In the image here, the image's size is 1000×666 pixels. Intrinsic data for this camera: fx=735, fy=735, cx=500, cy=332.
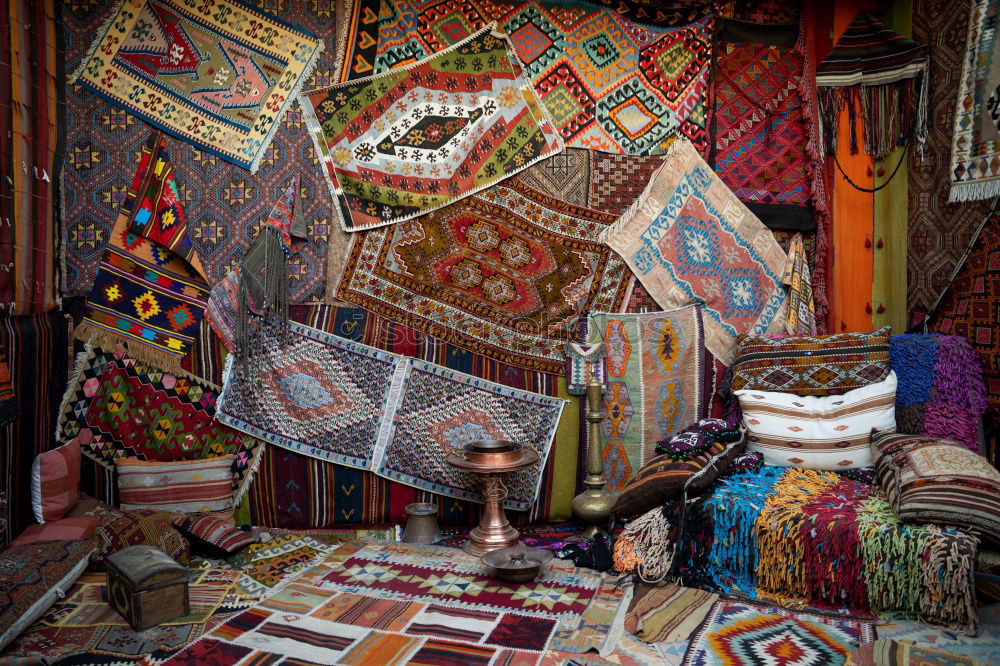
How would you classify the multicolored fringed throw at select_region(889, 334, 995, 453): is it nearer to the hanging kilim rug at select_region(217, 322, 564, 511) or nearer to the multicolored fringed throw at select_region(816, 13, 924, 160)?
the multicolored fringed throw at select_region(816, 13, 924, 160)

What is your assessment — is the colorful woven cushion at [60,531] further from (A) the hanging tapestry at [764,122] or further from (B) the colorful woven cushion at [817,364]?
(A) the hanging tapestry at [764,122]

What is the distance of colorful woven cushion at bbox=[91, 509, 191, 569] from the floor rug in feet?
6.53

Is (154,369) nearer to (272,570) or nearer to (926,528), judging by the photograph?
(272,570)

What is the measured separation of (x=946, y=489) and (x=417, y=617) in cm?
184

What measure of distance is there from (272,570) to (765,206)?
3.01 m

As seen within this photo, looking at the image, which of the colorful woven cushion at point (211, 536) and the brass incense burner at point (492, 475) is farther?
the brass incense burner at point (492, 475)

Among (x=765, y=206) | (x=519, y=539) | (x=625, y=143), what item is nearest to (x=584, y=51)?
(x=625, y=143)

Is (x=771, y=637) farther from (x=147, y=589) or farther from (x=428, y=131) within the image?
(x=428, y=131)

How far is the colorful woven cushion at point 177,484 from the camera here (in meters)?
3.21

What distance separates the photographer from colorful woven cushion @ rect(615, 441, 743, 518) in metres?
2.85

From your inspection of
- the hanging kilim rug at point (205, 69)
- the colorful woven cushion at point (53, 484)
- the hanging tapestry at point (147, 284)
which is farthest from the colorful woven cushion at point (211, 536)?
the hanging kilim rug at point (205, 69)

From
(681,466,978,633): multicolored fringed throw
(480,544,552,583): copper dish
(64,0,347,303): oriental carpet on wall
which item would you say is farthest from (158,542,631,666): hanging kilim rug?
(64,0,347,303): oriental carpet on wall

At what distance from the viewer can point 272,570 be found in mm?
2963

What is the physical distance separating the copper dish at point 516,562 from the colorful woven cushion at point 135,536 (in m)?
1.22
